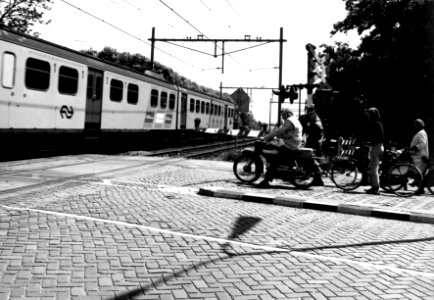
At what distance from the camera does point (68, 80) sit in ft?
44.8

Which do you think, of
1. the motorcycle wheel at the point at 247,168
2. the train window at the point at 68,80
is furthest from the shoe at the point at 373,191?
the train window at the point at 68,80

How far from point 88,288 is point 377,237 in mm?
3778

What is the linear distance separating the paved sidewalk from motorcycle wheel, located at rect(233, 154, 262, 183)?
0.32 m

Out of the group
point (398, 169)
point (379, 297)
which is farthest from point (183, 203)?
point (398, 169)

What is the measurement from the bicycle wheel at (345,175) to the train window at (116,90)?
9086 mm

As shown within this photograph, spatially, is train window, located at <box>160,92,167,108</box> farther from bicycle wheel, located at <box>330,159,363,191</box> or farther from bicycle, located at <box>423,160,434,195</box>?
bicycle, located at <box>423,160,434,195</box>

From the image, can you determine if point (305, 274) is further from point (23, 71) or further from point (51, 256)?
point (23, 71)

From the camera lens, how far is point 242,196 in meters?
8.16

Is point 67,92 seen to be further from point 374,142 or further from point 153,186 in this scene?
point 374,142

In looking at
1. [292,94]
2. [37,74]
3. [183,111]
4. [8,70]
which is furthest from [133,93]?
[292,94]

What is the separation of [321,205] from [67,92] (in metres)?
9.05

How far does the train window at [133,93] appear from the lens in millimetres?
17408

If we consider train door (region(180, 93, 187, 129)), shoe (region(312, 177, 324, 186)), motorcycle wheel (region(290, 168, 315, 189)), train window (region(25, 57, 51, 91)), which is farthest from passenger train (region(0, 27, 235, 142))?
shoe (region(312, 177, 324, 186))

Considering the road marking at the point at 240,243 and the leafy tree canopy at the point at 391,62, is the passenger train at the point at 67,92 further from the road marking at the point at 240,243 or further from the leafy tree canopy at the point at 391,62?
the leafy tree canopy at the point at 391,62
